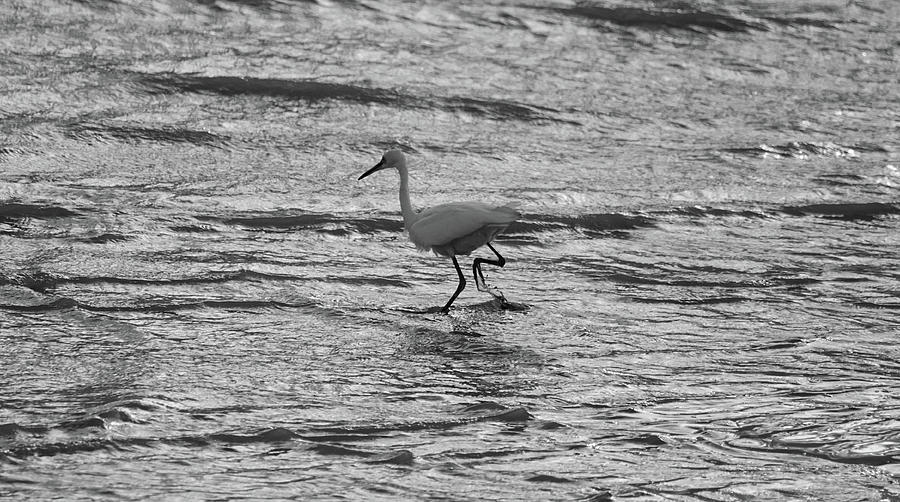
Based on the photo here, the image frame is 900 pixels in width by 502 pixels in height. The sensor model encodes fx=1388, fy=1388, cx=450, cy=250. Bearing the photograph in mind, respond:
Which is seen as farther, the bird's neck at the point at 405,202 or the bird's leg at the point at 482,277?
the bird's neck at the point at 405,202

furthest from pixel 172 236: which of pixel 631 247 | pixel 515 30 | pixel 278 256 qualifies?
pixel 515 30

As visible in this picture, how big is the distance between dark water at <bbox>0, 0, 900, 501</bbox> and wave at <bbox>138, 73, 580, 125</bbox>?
1.6 inches

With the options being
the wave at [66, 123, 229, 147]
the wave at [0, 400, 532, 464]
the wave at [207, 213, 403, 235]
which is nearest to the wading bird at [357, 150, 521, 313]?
the wave at [207, 213, 403, 235]

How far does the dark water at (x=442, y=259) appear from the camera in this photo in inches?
222

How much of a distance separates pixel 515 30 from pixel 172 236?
7.24 metres

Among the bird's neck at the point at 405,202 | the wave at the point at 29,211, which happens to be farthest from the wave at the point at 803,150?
the wave at the point at 29,211

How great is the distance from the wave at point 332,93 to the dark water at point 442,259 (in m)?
0.04

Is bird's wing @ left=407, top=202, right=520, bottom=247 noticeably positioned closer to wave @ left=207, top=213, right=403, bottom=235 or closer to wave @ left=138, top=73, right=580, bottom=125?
wave @ left=207, top=213, right=403, bottom=235

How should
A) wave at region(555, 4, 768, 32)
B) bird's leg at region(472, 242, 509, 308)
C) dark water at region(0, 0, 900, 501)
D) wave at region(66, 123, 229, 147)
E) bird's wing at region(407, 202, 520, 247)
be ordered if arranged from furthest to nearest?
wave at region(555, 4, 768, 32)
wave at region(66, 123, 229, 147)
bird's leg at region(472, 242, 509, 308)
bird's wing at region(407, 202, 520, 247)
dark water at region(0, 0, 900, 501)

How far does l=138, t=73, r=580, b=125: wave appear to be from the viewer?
41.0ft

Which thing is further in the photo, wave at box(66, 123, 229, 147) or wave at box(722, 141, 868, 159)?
wave at box(722, 141, 868, 159)

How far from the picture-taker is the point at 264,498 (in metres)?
5.13

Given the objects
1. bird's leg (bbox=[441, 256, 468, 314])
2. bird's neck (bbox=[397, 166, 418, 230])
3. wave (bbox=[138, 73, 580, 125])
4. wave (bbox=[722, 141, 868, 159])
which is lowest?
bird's leg (bbox=[441, 256, 468, 314])

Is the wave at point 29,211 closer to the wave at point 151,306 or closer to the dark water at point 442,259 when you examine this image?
the dark water at point 442,259
